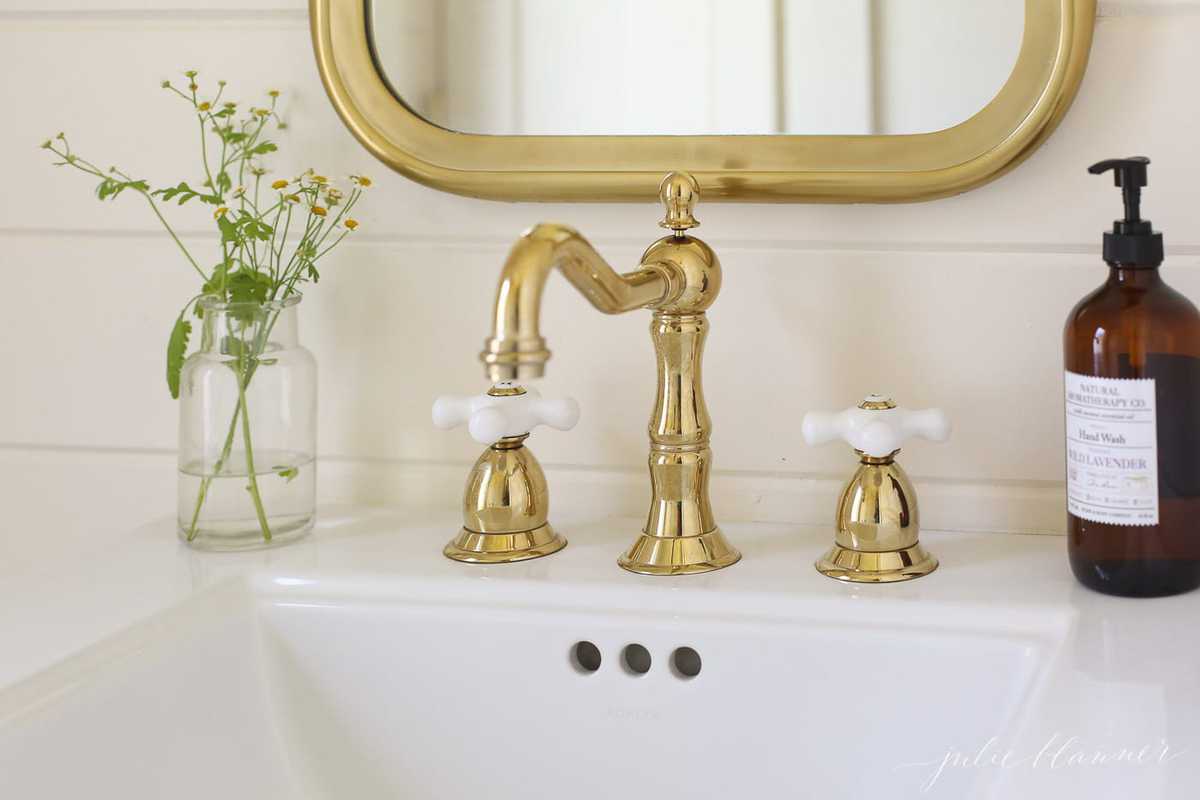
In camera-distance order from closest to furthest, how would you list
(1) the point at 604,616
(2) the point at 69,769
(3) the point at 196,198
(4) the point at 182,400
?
(2) the point at 69,769, (1) the point at 604,616, (4) the point at 182,400, (3) the point at 196,198

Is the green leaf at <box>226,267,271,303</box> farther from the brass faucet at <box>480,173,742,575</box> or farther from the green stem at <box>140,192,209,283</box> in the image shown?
the brass faucet at <box>480,173,742,575</box>

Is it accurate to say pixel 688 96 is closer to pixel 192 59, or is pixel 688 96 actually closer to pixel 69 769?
pixel 192 59

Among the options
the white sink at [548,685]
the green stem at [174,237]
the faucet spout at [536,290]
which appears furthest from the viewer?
the green stem at [174,237]

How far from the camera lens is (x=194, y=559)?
830 mm

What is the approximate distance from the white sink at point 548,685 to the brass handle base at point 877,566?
0.01 m

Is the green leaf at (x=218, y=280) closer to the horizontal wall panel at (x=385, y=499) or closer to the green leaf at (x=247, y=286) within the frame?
the green leaf at (x=247, y=286)

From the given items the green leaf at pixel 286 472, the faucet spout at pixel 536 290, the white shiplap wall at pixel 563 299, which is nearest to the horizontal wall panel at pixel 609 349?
the white shiplap wall at pixel 563 299

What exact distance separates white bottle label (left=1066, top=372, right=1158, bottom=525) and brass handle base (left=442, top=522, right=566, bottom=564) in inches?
13.5

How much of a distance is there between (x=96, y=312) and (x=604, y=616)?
1.72 ft

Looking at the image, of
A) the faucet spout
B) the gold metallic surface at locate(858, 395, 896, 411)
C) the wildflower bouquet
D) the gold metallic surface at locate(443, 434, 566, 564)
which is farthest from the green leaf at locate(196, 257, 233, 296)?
the gold metallic surface at locate(858, 395, 896, 411)

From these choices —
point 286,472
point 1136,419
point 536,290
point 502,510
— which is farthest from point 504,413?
point 1136,419

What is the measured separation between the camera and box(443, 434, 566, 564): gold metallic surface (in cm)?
81

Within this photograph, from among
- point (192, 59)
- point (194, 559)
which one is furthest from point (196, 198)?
point (194, 559)

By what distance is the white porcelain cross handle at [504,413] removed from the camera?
80 centimetres
